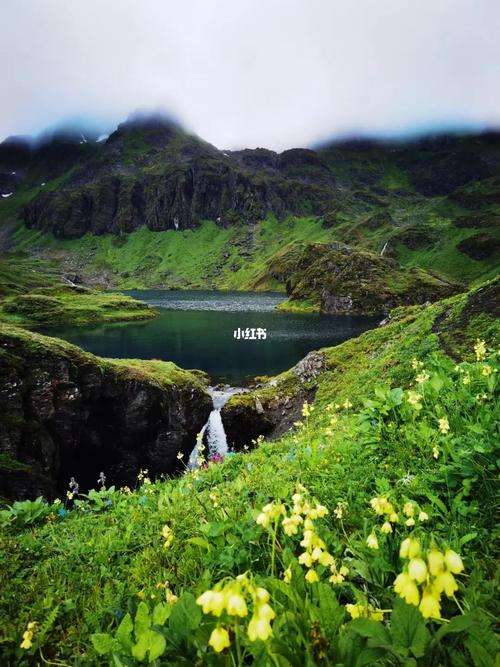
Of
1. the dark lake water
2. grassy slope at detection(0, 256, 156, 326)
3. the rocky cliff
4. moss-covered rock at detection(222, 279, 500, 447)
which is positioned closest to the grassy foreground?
moss-covered rock at detection(222, 279, 500, 447)

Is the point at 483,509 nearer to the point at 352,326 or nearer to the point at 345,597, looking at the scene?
the point at 345,597

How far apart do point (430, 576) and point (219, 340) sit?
245 feet

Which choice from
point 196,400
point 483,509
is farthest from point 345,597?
point 196,400

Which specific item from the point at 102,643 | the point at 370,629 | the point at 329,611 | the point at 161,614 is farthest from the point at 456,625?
the point at 102,643

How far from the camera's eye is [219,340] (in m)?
76.1

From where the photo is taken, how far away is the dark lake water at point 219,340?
188ft

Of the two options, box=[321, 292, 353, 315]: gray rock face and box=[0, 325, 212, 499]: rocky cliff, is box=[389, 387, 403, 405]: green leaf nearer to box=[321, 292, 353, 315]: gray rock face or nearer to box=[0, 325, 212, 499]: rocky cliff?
box=[0, 325, 212, 499]: rocky cliff

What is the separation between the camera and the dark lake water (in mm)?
57438

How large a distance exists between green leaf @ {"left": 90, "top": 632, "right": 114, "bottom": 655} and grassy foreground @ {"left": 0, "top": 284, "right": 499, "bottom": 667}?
12 mm

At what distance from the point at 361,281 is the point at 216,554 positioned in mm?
135151

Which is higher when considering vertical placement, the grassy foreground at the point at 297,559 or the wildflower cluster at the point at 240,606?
the wildflower cluster at the point at 240,606

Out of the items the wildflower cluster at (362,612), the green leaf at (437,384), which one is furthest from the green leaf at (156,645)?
the green leaf at (437,384)

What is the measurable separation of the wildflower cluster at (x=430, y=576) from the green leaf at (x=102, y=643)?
2426 millimetres

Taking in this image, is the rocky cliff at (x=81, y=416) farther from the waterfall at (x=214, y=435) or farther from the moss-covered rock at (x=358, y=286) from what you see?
the moss-covered rock at (x=358, y=286)
